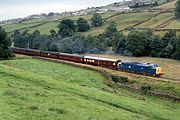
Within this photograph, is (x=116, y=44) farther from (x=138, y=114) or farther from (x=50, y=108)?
(x=50, y=108)

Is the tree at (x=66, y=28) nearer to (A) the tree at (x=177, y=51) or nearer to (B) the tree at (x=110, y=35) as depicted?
(B) the tree at (x=110, y=35)

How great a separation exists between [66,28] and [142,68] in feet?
269

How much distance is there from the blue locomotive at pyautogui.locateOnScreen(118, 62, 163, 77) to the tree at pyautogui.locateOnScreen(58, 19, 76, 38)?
69742 millimetres

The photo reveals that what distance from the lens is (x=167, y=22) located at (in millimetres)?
142125

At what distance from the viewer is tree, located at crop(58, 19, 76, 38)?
462ft

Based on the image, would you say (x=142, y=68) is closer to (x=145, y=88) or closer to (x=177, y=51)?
(x=145, y=88)

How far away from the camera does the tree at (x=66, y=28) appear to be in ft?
462

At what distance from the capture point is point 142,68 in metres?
66.8

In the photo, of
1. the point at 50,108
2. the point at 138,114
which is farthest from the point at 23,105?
the point at 138,114

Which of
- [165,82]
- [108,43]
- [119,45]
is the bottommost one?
[165,82]

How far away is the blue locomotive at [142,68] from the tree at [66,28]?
Answer: 2746 inches

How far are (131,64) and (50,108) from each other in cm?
4451

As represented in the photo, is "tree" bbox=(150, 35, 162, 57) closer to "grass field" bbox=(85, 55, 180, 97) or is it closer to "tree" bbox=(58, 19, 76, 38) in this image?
"grass field" bbox=(85, 55, 180, 97)

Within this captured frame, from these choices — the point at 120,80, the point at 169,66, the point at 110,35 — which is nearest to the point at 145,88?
the point at 120,80
